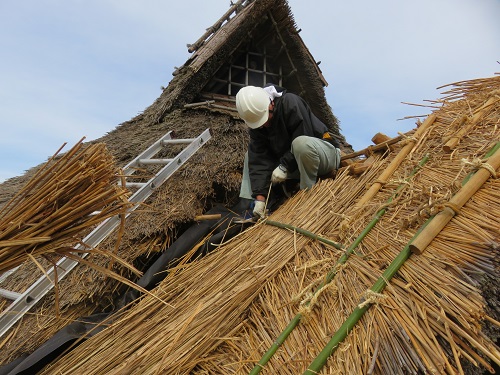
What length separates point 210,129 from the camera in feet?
12.2

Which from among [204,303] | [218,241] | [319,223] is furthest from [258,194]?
[204,303]

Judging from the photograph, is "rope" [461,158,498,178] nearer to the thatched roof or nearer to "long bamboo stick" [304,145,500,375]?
"long bamboo stick" [304,145,500,375]

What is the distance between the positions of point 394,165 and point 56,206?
5.82 feet

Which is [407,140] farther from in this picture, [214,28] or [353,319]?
[214,28]

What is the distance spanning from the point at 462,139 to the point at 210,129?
2177 millimetres

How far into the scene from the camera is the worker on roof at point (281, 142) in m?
2.68

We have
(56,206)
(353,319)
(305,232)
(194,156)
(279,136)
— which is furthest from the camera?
(194,156)

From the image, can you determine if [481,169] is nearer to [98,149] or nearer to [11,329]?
[98,149]

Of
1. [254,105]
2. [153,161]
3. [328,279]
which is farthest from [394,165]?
[153,161]

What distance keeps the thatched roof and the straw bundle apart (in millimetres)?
258

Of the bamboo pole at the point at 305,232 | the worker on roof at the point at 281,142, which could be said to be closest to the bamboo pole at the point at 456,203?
the bamboo pole at the point at 305,232

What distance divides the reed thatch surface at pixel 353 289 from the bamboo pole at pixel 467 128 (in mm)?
11

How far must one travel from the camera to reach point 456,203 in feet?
5.43

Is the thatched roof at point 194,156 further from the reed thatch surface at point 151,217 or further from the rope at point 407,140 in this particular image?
the rope at point 407,140
